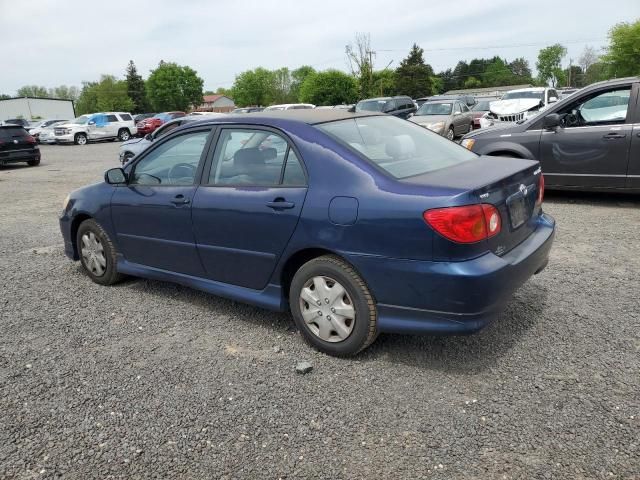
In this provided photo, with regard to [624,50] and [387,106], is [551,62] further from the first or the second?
[387,106]

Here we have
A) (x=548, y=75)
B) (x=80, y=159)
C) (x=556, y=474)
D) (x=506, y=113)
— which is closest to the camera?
(x=556, y=474)

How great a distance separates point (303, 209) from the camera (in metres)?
3.37

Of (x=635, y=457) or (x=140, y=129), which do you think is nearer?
(x=635, y=457)

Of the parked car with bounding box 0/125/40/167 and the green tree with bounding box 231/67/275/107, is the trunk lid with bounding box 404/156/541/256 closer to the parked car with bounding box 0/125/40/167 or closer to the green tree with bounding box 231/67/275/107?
the parked car with bounding box 0/125/40/167

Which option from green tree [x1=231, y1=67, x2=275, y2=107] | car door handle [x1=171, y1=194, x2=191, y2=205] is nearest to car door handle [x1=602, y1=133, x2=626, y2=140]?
car door handle [x1=171, y1=194, x2=191, y2=205]

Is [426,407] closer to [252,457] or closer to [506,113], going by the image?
[252,457]

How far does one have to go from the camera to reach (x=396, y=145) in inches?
149

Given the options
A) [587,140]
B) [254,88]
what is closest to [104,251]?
[587,140]

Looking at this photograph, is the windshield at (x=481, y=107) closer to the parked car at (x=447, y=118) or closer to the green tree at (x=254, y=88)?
the parked car at (x=447, y=118)

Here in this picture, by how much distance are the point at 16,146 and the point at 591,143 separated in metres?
18.4

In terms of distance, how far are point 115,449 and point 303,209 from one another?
170 cm

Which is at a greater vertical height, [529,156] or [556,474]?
[529,156]

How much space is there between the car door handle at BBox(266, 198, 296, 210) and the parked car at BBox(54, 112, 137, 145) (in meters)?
30.1

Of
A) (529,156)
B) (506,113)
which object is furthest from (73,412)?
(506,113)
